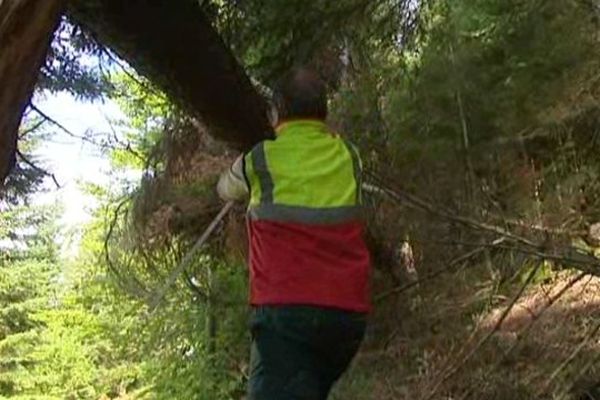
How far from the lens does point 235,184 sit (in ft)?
8.30

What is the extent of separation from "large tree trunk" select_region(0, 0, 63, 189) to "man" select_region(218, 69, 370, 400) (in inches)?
25.5

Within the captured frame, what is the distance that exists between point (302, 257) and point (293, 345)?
223 mm

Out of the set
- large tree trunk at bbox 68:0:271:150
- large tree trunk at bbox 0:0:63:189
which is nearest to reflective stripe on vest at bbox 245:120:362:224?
large tree trunk at bbox 0:0:63:189

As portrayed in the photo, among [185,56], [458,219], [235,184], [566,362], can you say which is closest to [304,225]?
[235,184]

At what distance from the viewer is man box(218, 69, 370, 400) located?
2359 millimetres

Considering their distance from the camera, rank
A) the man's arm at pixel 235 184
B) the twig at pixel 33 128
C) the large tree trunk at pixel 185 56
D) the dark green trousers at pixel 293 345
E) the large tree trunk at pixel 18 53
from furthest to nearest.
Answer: the twig at pixel 33 128
the large tree trunk at pixel 185 56
the man's arm at pixel 235 184
the dark green trousers at pixel 293 345
the large tree trunk at pixel 18 53

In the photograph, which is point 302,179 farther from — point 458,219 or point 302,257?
point 458,219

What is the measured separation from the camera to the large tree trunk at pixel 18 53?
76.7 inches

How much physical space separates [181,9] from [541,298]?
3.64 m

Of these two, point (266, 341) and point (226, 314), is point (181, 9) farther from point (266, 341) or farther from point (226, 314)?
point (226, 314)

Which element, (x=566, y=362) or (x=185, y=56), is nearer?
(x=185, y=56)

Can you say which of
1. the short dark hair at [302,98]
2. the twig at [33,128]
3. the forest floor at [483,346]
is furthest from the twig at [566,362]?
the twig at [33,128]

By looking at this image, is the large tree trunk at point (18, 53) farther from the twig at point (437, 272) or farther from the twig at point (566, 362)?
the twig at point (566, 362)

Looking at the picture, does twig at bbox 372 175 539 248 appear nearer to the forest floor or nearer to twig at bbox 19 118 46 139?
the forest floor
